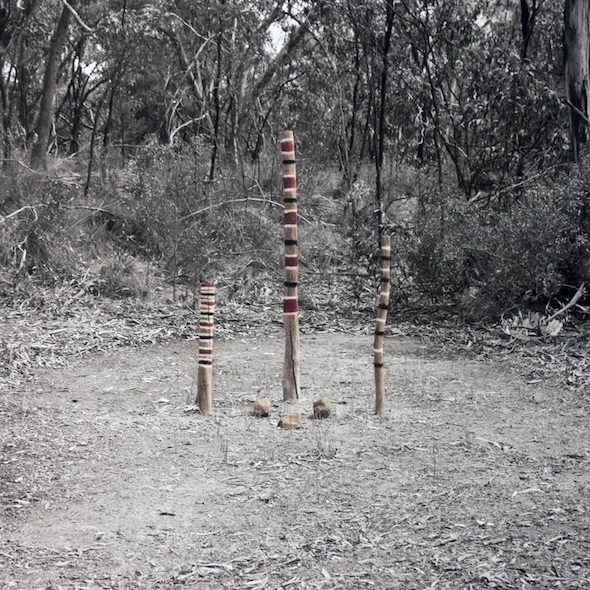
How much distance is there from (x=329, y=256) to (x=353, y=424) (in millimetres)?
7278

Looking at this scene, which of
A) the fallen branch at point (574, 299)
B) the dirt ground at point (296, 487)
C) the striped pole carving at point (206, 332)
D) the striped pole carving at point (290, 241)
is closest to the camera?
the dirt ground at point (296, 487)

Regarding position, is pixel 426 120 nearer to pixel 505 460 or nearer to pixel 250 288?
pixel 250 288

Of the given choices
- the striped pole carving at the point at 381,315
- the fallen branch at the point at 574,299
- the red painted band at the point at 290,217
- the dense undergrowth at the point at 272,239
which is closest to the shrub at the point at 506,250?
the dense undergrowth at the point at 272,239

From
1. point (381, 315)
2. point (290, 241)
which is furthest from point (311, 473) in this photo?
point (290, 241)

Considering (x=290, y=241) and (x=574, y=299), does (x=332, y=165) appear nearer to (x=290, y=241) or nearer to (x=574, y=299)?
(x=574, y=299)

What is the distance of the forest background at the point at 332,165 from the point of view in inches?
423

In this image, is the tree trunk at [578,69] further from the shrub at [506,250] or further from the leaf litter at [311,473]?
the leaf litter at [311,473]

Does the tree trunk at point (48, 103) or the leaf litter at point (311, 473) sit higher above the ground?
the tree trunk at point (48, 103)

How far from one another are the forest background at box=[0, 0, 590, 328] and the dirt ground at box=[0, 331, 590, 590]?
9.51 ft

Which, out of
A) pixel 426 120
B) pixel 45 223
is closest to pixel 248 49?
pixel 426 120

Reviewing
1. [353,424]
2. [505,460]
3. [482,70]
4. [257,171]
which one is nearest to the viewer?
[505,460]

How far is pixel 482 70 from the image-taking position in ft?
43.6

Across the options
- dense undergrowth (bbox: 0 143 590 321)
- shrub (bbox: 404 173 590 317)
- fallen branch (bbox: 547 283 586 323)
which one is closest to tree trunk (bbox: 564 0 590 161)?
dense undergrowth (bbox: 0 143 590 321)

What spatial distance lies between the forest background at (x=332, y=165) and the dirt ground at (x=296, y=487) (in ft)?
9.51
